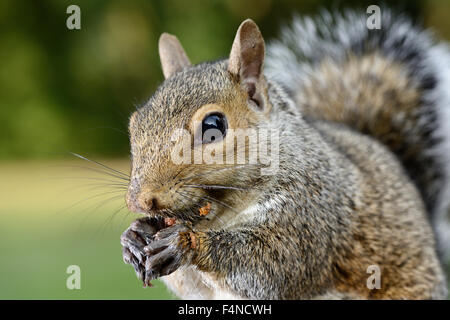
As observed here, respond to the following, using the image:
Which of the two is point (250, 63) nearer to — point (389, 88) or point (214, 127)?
point (214, 127)

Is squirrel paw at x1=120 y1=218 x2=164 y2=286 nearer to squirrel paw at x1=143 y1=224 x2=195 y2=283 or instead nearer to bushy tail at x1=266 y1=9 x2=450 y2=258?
squirrel paw at x1=143 y1=224 x2=195 y2=283

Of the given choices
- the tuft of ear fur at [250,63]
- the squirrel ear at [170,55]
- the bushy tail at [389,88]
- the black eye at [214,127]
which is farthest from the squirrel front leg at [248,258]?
the bushy tail at [389,88]

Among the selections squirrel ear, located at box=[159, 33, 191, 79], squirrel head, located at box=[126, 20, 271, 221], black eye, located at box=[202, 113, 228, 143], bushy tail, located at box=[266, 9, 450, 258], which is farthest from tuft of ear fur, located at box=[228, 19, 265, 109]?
bushy tail, located at box=[266, 9, 450, 258]

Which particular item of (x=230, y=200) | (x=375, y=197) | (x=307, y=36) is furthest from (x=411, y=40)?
(x=230, y=200)

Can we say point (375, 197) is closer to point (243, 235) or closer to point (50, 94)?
point (243, 235)

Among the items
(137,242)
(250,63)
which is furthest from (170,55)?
(137,242)
